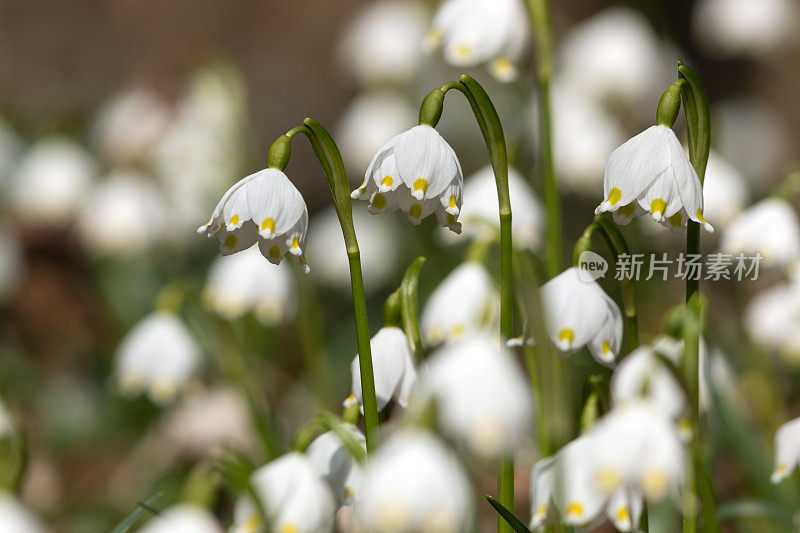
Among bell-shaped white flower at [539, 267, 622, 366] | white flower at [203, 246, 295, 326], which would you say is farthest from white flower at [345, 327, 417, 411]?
white flower at [203, 246, 295, 326]

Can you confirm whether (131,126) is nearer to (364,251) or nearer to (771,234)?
(364,251)

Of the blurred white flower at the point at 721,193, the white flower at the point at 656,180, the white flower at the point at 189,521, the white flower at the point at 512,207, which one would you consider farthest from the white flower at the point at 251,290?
the white flower at the point at 656,180

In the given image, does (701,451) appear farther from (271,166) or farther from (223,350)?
(223,350)

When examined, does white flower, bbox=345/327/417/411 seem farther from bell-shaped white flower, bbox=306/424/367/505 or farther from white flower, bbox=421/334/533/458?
white flower, bbox=421/334/533/458

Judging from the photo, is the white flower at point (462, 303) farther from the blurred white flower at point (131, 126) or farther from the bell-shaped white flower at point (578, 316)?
the blurred white flower at point (131, 126)

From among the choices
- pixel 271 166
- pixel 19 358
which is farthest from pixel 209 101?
pixel 271 166
